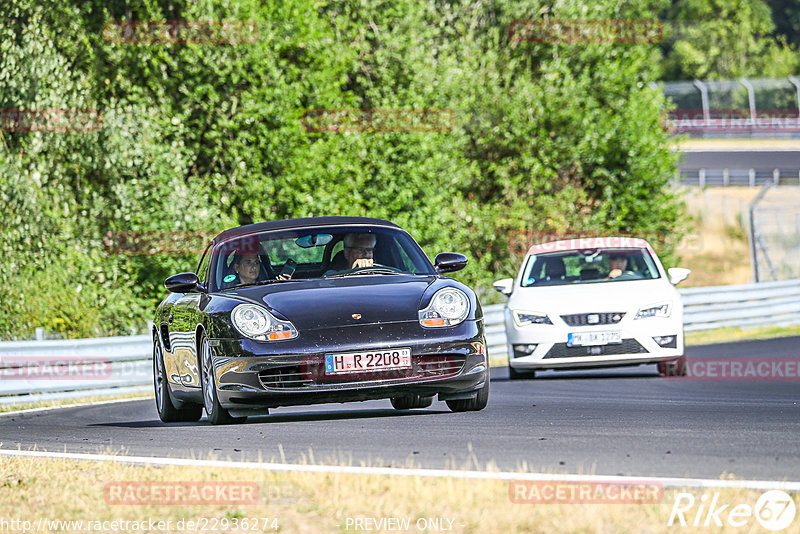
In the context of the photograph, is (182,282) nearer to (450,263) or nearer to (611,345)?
(450,263)

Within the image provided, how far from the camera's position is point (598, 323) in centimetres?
1420

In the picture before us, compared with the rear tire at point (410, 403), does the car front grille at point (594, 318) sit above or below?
below

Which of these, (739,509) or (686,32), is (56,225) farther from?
(686,32)

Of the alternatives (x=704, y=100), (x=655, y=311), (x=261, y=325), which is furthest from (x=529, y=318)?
(x=704, y=100)

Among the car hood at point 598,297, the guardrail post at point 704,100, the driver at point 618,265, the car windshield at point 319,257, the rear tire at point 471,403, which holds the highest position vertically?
the car windshield at point 319,257

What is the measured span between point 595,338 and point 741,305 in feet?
44.1

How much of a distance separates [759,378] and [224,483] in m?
9.96

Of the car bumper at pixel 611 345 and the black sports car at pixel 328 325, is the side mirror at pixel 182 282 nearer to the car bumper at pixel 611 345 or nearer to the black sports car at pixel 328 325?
the black sports car at pixel 328 325

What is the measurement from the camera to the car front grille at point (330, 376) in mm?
8781

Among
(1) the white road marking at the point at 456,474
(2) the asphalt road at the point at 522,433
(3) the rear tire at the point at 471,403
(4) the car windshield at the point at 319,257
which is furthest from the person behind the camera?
(4) the car windshield at the point at 319,257

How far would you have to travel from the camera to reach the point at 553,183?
104ft

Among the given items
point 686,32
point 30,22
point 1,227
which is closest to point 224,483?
point 1,227

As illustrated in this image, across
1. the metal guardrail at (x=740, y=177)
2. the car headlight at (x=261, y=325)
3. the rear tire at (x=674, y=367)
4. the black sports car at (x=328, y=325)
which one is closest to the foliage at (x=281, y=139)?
the rear tire at (x=674, y=367)

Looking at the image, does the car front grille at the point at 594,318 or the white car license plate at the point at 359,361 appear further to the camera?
the car front grille at the point at 594,318
